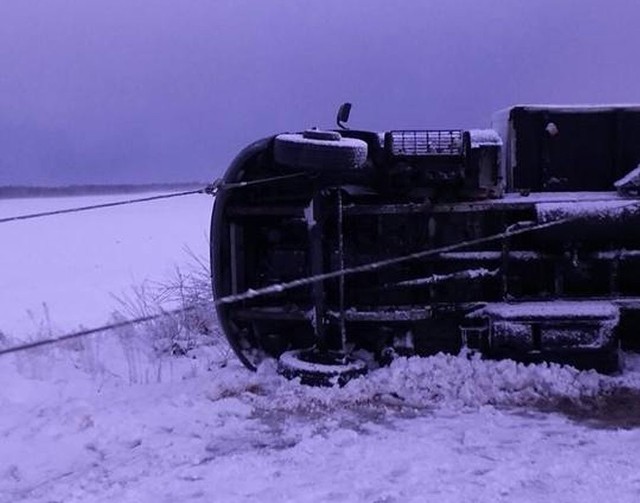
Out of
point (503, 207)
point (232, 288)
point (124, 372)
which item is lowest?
point (124, 372)

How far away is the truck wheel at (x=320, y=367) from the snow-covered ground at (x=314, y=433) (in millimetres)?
102

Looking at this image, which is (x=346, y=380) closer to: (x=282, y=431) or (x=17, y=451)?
(x=282, y=431)

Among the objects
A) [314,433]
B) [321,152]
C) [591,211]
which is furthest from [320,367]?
[591,211]

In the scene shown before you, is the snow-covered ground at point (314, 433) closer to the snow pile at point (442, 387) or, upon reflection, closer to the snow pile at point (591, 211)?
the snow pile at point (442, 387)

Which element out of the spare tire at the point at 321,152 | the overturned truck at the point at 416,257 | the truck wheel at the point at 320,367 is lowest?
the truck wheel at the point at 320,367

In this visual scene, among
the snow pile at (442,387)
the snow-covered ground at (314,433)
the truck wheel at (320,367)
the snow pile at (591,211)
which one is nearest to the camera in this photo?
the snow-covered ground at (314,433)

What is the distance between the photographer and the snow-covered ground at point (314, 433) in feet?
13.2

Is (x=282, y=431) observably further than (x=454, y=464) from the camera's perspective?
Yes

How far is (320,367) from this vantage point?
5844mm

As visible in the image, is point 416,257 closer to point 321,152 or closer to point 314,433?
point 321,152

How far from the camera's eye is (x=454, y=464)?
4.31 meters

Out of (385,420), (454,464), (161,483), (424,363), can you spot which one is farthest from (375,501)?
(424,363)

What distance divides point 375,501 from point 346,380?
202 cm

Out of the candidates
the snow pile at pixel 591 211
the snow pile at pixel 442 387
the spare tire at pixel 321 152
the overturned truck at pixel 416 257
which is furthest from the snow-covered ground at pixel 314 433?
the spare tire at pixel 321 152
